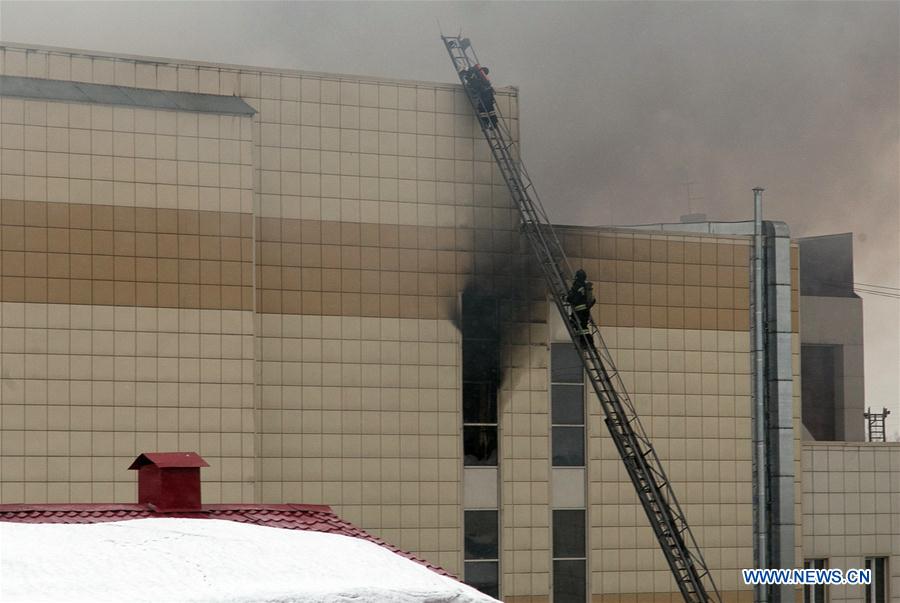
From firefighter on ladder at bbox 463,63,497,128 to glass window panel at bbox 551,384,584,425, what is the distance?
609cm

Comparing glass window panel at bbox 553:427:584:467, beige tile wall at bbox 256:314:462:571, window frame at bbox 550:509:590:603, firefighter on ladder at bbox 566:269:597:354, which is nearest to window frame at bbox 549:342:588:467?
glass window panel at bbox 553:427:584:467

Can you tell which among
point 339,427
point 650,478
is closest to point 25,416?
point 339,427

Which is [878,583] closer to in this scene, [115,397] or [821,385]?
[115,397]

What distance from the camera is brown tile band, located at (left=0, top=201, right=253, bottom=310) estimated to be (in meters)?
23.1

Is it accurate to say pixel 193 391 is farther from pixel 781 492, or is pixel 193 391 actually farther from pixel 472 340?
pixel 781 492

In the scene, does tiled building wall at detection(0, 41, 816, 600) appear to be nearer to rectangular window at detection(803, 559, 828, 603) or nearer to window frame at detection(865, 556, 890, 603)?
rectangular window at detection(803, 559, 828, 603)

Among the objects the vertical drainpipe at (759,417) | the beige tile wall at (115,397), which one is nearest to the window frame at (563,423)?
the vertical drainpipe at (759,417)

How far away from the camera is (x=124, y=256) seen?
2372 centimetres

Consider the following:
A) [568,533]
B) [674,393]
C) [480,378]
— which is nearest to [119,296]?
[480,378]

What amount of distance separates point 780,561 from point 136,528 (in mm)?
27649

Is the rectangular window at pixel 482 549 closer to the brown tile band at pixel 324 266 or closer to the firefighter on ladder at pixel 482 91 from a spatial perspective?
the brown tile band at pixel 324 266

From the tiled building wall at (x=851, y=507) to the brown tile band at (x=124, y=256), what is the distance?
50.0ft

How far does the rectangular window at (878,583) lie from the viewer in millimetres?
31312

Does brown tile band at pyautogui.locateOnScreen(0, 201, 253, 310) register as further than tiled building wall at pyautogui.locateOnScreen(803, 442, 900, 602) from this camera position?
No
